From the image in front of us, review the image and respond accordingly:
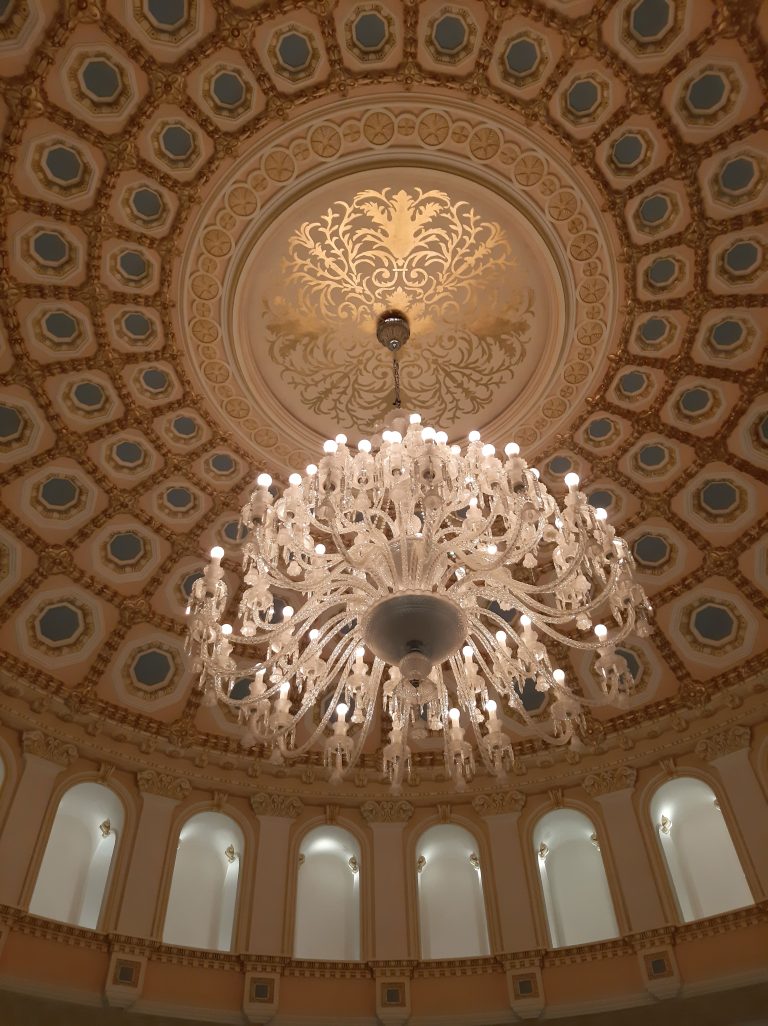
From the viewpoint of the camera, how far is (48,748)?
12023mm

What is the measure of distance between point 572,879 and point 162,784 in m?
6.10

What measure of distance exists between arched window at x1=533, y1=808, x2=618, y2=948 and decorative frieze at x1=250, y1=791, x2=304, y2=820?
3591mm

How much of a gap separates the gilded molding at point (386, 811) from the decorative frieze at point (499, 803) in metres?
1.04

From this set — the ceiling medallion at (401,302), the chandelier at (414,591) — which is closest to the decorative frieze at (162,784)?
the chandelier at (414,591)

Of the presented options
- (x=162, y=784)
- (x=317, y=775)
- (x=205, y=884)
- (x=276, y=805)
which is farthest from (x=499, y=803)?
(x=162, y=784)

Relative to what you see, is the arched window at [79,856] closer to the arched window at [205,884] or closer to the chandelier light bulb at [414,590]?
the arched window at [205,884]

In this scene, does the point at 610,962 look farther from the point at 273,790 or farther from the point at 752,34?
the point at 752,34

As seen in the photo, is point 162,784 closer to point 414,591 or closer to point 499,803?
point 499,803

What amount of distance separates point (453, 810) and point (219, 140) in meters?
9.96

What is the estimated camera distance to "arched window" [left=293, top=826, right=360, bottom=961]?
11.8m

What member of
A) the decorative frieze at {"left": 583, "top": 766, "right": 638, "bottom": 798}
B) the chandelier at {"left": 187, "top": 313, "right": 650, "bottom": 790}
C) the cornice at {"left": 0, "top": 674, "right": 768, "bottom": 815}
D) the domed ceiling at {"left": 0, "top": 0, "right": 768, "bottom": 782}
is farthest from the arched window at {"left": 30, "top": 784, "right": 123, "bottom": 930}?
the decorative frieze at {"left": 583, "top": 766, "right": 638, "bottom": 798}

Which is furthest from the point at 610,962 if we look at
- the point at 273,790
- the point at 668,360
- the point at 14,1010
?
the point at 668,360

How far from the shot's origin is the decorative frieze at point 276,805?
503 inches

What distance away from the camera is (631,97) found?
9.86m
